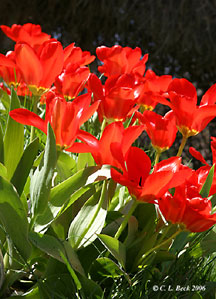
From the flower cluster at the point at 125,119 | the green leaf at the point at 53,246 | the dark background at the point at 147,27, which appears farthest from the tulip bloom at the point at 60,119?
the dark background at the point at 147,27

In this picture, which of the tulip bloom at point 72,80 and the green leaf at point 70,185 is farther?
the tulip bloom at point 72,80

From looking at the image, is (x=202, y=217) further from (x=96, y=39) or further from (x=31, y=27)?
(x=96, y=39)

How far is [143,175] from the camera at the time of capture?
1.81 ft

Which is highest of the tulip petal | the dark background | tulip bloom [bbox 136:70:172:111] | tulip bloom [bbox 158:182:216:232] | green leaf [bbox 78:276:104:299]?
the tulip petal

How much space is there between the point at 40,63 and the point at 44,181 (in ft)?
0.66

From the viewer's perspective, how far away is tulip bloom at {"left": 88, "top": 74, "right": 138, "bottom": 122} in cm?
61

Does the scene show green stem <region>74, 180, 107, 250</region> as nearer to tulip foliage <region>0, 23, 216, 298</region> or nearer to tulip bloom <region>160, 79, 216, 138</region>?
tulip foliage <region>0, 23, 216, 298</region>

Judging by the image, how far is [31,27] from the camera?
0.92 m

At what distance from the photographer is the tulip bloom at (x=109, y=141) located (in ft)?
1.75

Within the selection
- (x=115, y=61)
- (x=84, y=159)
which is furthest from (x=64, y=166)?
(x=115, y=61)

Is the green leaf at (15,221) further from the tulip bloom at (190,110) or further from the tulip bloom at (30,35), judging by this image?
the tulip bloom at (30,35)

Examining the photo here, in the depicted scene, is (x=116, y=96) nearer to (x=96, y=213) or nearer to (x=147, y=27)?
(x=96, y=213)

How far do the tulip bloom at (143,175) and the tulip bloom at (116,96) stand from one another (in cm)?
9

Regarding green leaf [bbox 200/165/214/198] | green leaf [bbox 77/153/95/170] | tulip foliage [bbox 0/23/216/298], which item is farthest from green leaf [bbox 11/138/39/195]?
green leaf [bbox 200/165/214/198]
